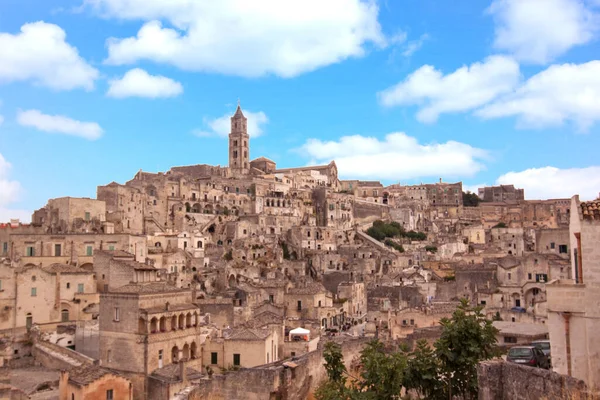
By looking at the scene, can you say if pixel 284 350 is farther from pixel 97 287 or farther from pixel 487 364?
pixel 487 364

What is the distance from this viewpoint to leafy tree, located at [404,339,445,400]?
13.8 metres

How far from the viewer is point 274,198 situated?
Result: 88000 millimetres

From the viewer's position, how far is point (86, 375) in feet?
83.2

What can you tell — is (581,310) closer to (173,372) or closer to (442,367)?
(442,367)

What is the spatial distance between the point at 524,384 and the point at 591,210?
3.54 meters

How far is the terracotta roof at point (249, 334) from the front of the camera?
28.9 m

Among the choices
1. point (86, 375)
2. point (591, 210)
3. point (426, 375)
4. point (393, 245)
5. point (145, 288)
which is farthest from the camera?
point (393, 245)

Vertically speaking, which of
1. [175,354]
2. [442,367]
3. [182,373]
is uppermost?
[442,367]

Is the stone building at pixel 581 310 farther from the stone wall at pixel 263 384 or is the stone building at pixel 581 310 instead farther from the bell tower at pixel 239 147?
the bell tower at pixel 239 147

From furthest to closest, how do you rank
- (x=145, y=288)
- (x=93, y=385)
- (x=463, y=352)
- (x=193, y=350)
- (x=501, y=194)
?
(x=501, y=194), (x=193, y=350), (x=145, y=288), (x=93, y=385), (x=463, y=352)

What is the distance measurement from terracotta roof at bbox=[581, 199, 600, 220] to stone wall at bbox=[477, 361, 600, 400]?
315 cm

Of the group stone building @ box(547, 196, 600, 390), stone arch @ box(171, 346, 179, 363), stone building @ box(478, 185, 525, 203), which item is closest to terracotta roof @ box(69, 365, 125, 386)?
stone arch @ box(171, 346, 179, 363)

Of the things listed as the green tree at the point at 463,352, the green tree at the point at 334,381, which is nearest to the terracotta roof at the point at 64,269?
the green tree at the point at 334,381

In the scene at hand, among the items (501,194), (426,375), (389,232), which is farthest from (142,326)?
(501,194)
